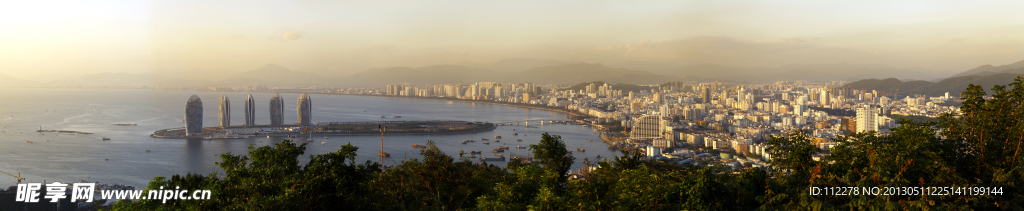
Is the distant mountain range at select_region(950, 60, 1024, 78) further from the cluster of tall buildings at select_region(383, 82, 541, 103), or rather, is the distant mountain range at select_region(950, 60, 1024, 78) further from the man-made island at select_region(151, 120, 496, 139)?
the cluster of tall buildings at select_region(383, 82, 541, 103)

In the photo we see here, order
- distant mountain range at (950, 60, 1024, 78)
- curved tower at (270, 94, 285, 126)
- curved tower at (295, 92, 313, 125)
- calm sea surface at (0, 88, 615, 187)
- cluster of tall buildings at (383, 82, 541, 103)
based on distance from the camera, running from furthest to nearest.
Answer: cluster of tall buildings at (383, 82, 541, 103) < distant mountain range at (950, 60, 1024, 78) < curved tower at (295, 92, 313, 125) < curved tower at (270, 94, 285, 126) < calm sea surface at (0, 88, 615, 187)

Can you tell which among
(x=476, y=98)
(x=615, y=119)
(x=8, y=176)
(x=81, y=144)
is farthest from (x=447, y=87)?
(x=8, y=176)

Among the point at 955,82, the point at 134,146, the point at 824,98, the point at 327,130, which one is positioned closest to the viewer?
the point at 134,146

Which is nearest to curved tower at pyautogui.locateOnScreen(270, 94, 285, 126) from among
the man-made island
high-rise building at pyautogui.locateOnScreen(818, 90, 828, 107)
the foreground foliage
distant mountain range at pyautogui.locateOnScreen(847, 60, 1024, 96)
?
the man-made island

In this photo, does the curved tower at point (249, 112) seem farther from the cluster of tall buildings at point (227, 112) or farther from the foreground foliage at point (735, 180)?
the foreground foliage at point (735, 180)

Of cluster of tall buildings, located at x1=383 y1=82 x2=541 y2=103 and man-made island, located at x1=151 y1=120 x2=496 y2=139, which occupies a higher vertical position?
cluster of tall buildings, located at x1=383 y1=82 x2=541 y2=103

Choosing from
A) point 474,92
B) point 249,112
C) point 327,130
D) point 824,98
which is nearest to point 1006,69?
point 824,98

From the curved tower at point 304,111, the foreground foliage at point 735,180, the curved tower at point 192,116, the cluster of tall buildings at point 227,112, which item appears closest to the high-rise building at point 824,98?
the curved tower at point 304,111

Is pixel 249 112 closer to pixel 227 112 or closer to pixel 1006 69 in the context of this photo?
pixel 227 112
